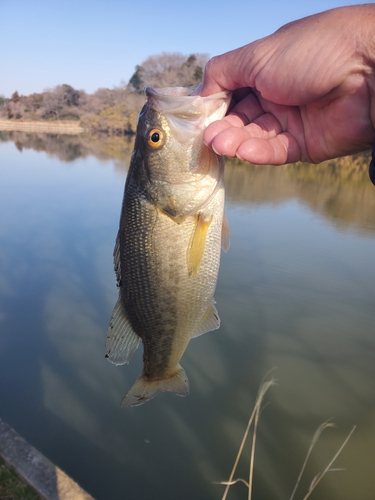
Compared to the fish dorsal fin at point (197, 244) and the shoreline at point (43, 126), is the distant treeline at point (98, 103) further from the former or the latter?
the fish dorsal fin at point (197, 244)

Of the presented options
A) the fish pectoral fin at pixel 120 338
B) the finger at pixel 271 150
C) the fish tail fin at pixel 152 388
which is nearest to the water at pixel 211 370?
the fish tail fin at pixel 152 388

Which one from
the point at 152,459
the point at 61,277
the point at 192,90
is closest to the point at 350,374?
the point at 152,459

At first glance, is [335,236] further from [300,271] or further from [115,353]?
[115,353]

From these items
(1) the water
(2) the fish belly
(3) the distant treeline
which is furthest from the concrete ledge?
(3) the distant treeline

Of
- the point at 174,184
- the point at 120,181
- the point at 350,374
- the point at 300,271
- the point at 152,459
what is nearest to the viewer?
the point at 174,184

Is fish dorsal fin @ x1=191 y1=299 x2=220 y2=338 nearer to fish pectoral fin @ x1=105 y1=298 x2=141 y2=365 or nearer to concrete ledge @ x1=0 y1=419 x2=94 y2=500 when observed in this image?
fish pectoral fin @ x1=105 y1=298 x2=141 y2=365

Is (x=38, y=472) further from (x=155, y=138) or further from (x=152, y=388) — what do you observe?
(x=155, y=138)
